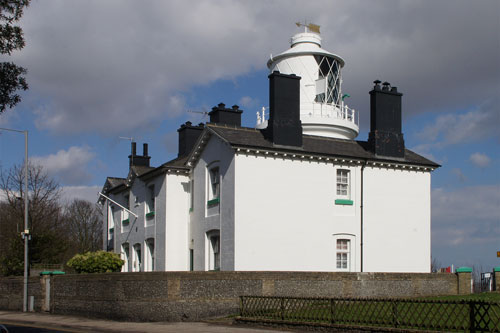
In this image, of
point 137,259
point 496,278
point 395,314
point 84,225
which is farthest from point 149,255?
point 84,225

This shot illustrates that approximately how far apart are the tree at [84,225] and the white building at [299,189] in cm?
4161

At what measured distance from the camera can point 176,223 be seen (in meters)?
32.4

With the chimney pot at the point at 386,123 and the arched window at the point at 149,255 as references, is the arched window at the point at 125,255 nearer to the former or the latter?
the arched window at the point at 149,255

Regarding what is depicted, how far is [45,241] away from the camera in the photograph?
4428cm

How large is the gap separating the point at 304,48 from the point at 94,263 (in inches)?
627

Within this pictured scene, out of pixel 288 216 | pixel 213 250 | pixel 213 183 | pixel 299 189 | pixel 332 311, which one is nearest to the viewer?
pixel 332 311

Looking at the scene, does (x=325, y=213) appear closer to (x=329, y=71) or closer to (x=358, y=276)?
(x=358, y=276)

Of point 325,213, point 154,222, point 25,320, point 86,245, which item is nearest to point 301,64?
point 325,213

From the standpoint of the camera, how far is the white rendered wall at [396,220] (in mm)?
29734

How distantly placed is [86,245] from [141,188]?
39412 mm

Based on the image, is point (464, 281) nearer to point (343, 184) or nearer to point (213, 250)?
point (343, 184)

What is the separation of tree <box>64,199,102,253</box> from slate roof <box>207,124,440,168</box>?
4709cm

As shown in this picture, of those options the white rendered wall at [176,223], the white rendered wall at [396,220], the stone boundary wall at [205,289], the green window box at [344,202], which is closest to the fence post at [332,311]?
the stone boundary wall at [205,289]

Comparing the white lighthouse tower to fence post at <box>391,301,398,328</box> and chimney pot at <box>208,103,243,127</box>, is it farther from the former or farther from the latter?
fence post at <box>391,301,398,328</box>
